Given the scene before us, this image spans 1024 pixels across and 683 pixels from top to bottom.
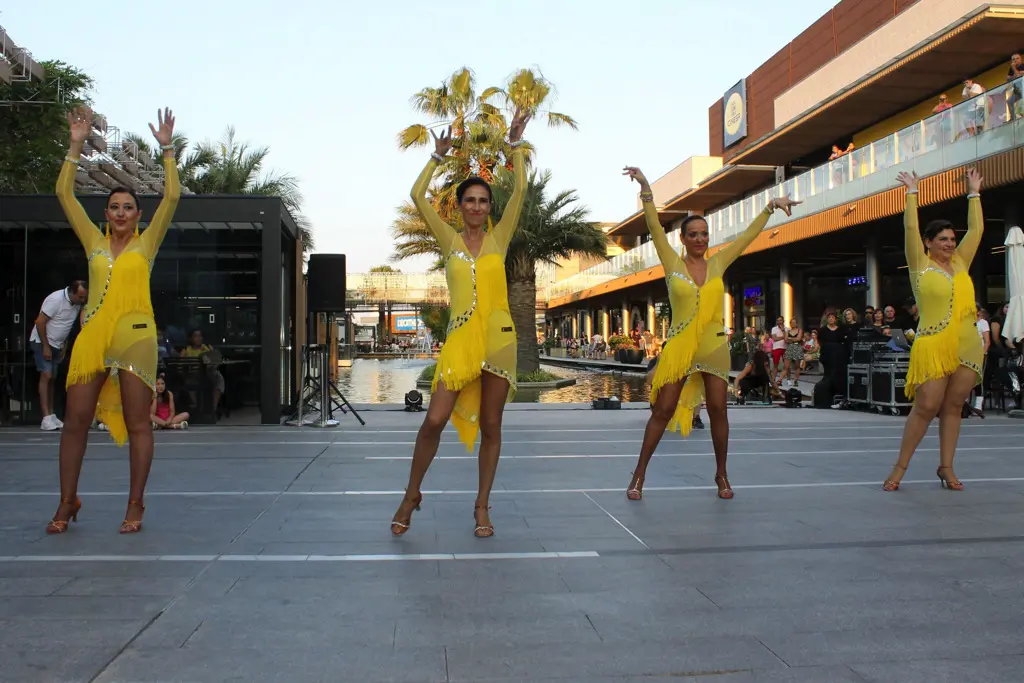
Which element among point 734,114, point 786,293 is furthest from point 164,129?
point 734,114

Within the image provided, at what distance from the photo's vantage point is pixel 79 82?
97.2 ft

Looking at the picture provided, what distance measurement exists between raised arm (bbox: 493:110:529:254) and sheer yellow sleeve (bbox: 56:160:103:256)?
86.7 inches

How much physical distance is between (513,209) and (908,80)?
81.0 feet

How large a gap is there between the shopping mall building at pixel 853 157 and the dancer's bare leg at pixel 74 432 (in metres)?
9.82

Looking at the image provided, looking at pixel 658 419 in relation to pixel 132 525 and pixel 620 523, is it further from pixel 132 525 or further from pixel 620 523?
pixel 132 525

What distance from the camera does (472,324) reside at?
4.61m

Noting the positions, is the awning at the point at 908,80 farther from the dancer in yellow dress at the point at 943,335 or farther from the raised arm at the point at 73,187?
the raised arm at the point at 73,187

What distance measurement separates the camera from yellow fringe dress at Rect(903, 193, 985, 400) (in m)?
6.00

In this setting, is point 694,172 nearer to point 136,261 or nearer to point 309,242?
point 309,242

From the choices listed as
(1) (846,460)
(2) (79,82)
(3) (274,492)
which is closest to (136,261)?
(3) (274,492)

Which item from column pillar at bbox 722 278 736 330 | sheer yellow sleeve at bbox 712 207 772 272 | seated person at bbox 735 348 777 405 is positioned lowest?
seated person at bbox 735 348 777 405

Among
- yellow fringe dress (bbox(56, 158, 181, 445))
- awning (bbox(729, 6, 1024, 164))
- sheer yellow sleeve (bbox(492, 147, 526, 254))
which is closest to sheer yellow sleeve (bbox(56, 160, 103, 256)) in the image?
yellow fringe dress (bbox(56, 158, 181, 445))

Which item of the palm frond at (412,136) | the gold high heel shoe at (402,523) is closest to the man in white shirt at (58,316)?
the gold high heel shoe at (402,523)

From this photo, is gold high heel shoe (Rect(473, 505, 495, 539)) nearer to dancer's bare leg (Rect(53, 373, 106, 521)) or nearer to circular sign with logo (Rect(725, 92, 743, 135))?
dancer's bare leg (Rect(53, 373, 106, 521))
